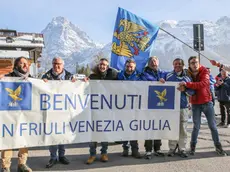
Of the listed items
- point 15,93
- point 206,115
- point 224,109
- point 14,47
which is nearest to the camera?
point 15,93

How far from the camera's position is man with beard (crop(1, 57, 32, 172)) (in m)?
4.76

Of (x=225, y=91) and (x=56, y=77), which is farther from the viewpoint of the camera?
(x=225, y=91)

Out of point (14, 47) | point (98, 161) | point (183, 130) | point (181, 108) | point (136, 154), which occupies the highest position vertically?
point (14, 47)

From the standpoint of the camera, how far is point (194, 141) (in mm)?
5902

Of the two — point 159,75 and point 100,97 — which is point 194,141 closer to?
point 159,75

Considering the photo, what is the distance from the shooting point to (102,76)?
5.60 meters

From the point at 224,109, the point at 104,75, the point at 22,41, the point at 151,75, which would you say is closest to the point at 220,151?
the point at 151,75

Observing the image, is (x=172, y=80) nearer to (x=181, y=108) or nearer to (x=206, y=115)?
(x=181, y=108)

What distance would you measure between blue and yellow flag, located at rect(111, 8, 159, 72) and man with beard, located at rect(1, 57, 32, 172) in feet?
9.88

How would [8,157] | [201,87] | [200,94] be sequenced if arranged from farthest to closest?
[200,94], [201,87], [8,157]

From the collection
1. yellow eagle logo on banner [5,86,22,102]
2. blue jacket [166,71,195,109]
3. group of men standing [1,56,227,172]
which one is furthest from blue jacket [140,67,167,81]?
yellow eagle logo on banner [5,86,22,102]

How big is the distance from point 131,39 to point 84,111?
2.96 meters

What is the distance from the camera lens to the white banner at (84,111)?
4.95 m

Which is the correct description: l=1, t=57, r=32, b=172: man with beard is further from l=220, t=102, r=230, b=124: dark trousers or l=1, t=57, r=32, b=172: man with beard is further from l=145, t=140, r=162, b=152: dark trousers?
l=220, t=102, r=230, b=124: dark trousers
